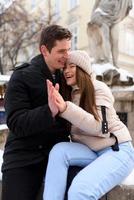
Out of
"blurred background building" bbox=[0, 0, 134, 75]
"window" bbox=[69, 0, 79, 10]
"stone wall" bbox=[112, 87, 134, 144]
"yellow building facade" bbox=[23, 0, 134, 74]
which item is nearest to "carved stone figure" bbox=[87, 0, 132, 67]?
"stone wall" bbox=[112, 87, 134, 144]

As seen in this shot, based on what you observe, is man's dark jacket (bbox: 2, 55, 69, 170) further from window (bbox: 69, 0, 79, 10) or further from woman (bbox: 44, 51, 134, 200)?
window (bbox: 69, 0, 79, 10)

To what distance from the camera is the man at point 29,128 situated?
2844mm

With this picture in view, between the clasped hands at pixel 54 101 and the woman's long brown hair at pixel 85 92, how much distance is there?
0.17 meters

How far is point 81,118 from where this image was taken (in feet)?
9.04

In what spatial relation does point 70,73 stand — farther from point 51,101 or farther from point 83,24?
point 83,24

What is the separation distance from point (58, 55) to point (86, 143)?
1.96 ft

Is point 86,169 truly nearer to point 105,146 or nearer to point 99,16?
point 105,146

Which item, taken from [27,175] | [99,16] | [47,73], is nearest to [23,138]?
[27,175]

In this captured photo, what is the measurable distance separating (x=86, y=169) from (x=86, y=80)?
1.85ft

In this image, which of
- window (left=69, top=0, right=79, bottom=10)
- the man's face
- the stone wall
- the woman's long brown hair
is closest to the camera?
the woman's long brown hair

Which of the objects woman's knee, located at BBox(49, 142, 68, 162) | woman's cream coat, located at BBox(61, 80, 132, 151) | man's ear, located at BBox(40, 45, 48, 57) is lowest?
woman's knee, located at BBox(49, 142, 68, 162)

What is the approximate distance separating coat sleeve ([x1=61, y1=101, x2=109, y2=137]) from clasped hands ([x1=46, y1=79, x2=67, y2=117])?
0.03m

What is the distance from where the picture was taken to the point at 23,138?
293 centimetres

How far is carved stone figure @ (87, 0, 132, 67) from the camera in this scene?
9844 millimetres
